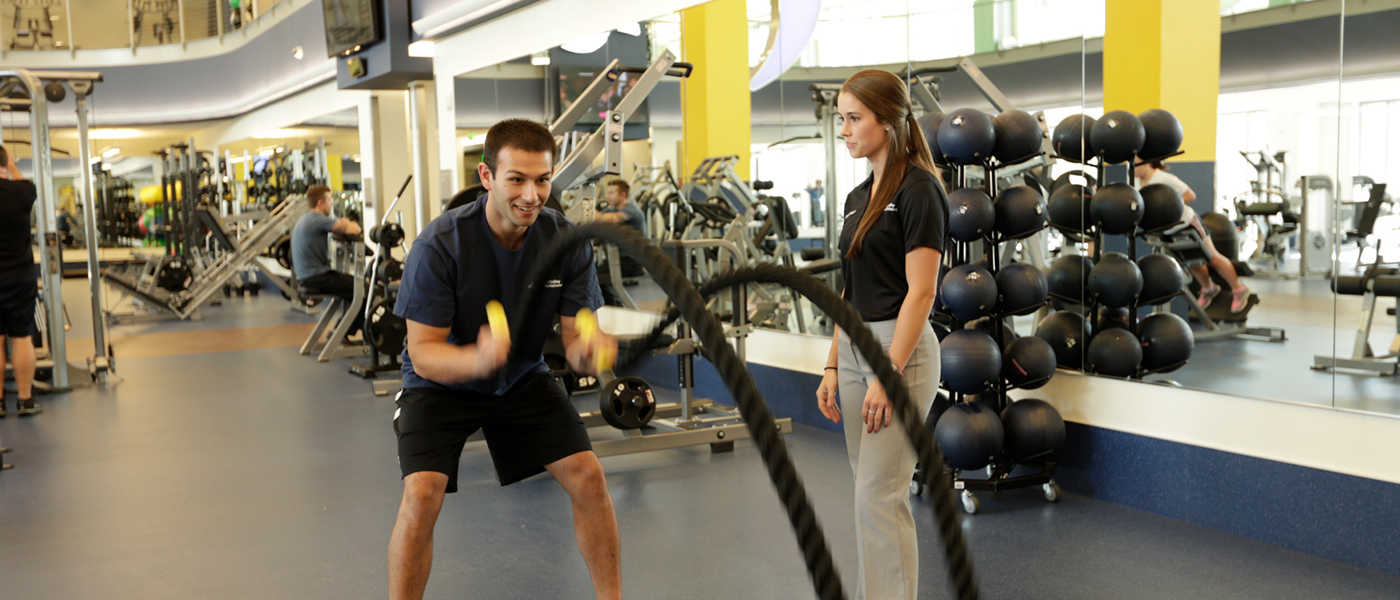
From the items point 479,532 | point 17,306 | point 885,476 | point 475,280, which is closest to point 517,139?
point 475,280

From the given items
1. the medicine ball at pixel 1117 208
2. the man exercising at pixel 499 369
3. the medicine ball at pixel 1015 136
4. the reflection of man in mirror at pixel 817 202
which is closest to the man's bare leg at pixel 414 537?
the man exercising at pixel 499 369

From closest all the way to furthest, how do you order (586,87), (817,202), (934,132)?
(934,132)
(817,202)
(586,87)

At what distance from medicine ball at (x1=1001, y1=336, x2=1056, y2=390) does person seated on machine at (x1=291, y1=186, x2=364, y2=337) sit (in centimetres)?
614

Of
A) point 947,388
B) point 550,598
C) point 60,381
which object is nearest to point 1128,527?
point 947,388

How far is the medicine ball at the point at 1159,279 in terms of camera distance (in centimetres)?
384

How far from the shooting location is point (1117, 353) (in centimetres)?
379

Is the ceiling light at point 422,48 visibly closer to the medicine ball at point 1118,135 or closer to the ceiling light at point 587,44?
the ceiling light at point 587,44

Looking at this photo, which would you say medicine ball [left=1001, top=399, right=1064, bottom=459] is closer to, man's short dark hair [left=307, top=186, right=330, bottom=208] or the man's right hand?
the man's right hand

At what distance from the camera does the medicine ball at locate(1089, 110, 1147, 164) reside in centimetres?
373

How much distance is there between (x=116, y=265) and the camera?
16.5 m

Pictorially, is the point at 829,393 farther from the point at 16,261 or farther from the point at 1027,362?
the point at 16,261

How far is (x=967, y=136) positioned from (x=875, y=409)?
5.82 feet

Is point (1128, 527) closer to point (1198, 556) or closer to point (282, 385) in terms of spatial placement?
point (1198, 556)

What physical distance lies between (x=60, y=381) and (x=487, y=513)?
4.85 m
